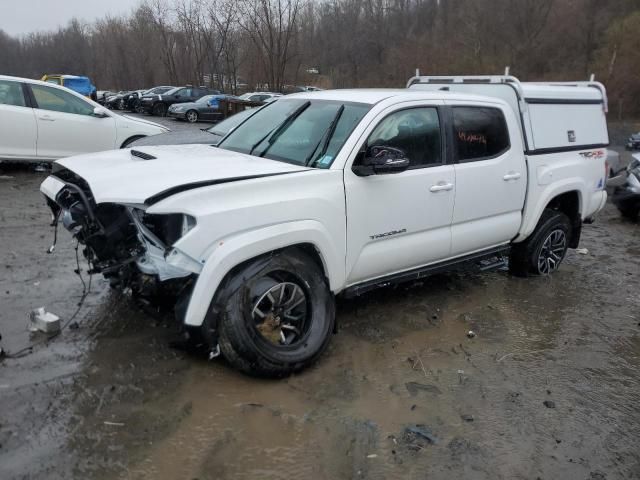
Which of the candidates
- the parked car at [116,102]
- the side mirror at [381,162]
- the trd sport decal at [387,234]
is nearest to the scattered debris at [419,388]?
the trd sport decal at [387,234]

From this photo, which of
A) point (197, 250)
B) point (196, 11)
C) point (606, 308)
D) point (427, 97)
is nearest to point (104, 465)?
point (197, 250)

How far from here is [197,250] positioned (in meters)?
3.22

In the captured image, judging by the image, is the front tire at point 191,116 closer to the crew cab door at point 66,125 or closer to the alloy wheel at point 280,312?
the crew cab door at point 66,125

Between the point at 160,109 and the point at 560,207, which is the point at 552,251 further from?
the point at 160,109

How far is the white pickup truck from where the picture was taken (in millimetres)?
3373

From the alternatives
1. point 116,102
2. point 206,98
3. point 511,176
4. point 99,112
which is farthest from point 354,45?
point 511,176

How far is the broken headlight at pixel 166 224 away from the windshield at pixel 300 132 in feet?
3.63

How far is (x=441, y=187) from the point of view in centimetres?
457

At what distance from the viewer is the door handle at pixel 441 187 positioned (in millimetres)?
4523

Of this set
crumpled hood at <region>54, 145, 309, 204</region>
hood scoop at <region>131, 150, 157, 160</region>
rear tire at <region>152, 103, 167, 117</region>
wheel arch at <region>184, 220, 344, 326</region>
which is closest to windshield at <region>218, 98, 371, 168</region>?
crumpled hood at <region>54, 145, 309, 204</region>

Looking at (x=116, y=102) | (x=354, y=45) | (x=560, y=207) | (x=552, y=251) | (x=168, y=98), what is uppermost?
(x=354, y=45)

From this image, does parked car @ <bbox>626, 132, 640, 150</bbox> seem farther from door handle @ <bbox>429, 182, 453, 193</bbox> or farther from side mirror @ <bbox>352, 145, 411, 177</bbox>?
side mirror @ <bbox>352, 145, 411, 177</bbox>

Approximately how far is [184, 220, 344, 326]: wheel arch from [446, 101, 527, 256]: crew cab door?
143 cm

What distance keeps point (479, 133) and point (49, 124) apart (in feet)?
25.5
